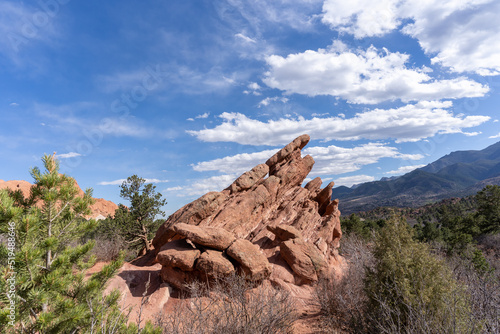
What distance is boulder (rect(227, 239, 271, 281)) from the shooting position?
1656 centimetres

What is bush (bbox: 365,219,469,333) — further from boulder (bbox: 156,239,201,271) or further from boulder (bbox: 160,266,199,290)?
boulder (bbox: 160,266,199,290)

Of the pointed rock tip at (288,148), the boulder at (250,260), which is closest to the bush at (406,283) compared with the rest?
the boulder at (250,260)

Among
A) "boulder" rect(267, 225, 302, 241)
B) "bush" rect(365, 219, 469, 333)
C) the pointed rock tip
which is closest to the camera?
"bush" rect(365, 219, 469, 333)

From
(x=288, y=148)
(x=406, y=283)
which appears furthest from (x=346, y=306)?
(x=288, y=148)

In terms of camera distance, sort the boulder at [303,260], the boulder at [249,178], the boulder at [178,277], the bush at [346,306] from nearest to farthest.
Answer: the bush at [346,306]
the boulder at [178,277]
the boulder at [303,260]
the boulder at [249,178]

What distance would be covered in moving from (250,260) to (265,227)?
7.22m

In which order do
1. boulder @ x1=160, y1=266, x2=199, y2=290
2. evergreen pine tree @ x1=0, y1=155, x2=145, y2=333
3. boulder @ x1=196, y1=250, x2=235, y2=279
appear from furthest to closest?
boulder @ x1=160, y1=266, x2=199, y2=290 → boulder @ x1=196, y1=250, x2=235, y2=279 → evergreen pine tree @ x1=0, y1=155, x2=145, y2=333

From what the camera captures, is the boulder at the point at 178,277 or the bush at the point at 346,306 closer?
the bush at the point at 346,306

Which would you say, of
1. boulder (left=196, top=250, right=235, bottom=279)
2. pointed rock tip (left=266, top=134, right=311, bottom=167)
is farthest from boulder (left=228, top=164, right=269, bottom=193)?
boulder (left=196, top=250, right=235, bottom=279)

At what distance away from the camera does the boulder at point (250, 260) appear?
16.6 m

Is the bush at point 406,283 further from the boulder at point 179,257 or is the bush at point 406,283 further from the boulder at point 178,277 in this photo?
the boulder at point 178,277

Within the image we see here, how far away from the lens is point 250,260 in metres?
16.8

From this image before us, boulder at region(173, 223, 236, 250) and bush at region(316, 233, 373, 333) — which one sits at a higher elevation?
boulder at region(173, 223, 236, 250)

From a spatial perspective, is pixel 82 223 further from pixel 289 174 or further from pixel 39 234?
pixel 289 174
